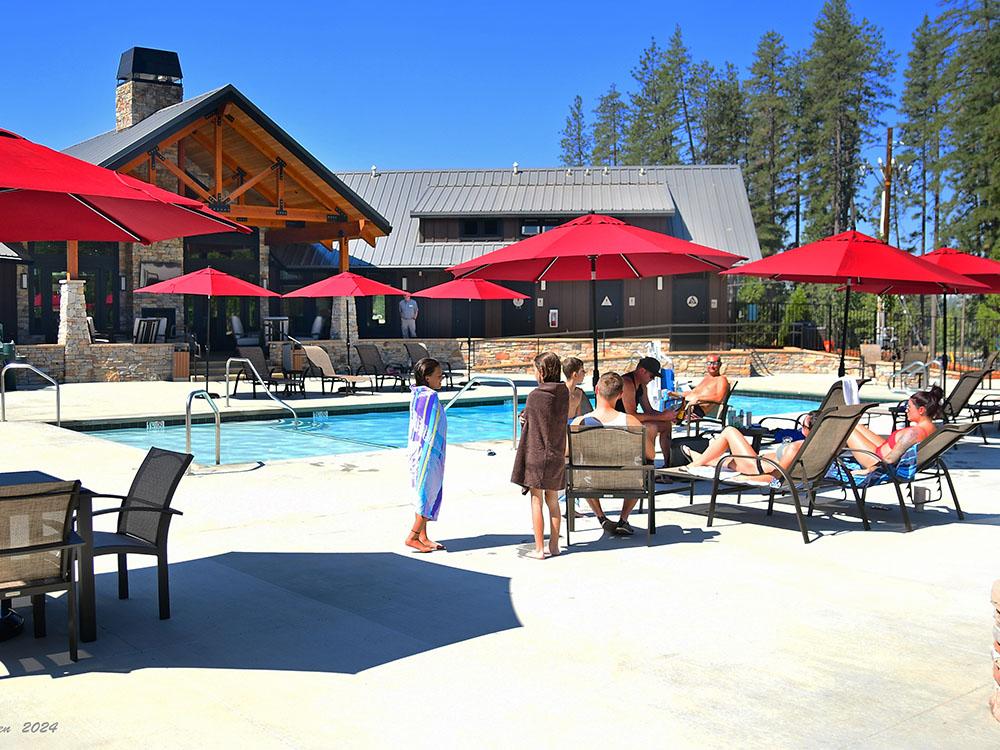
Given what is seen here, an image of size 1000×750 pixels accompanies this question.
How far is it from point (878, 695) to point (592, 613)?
5.18 ft

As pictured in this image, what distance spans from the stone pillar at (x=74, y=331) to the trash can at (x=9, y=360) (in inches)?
52.9

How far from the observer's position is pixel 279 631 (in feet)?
16.6

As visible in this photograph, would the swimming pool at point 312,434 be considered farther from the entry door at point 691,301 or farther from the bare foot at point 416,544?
the entry door at point 691,301

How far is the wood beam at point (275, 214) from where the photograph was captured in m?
24.5

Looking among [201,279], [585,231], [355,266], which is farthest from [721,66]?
[585,231]

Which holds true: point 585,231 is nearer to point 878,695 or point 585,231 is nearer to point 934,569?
point 934,569

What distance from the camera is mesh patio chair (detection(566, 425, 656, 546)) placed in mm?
6938

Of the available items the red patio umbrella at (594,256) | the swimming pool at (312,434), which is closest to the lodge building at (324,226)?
the swimming pool at (312,434)

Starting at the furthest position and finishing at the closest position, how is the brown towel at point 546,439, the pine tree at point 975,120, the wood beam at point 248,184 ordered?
the pine tree at point 975,120, the wood beam at point 248,184, the brown towel at point 546,439

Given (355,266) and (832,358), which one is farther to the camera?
(355,266)

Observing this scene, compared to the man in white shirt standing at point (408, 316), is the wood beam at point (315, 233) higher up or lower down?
higher up

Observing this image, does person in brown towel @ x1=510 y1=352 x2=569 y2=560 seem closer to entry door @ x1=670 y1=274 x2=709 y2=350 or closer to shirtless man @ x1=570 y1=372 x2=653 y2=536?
shirtless man @ x1=570 y1=372 x2=653 y2=536

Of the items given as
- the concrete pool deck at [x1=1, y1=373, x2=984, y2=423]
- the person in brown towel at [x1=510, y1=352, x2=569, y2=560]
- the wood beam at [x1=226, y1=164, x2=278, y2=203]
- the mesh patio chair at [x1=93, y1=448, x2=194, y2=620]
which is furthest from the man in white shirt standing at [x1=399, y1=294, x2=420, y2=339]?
the mesh patio chair at [x1=93, y1=448, x2=194, y2=620]

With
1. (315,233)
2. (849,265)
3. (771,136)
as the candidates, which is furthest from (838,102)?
(849,265)
